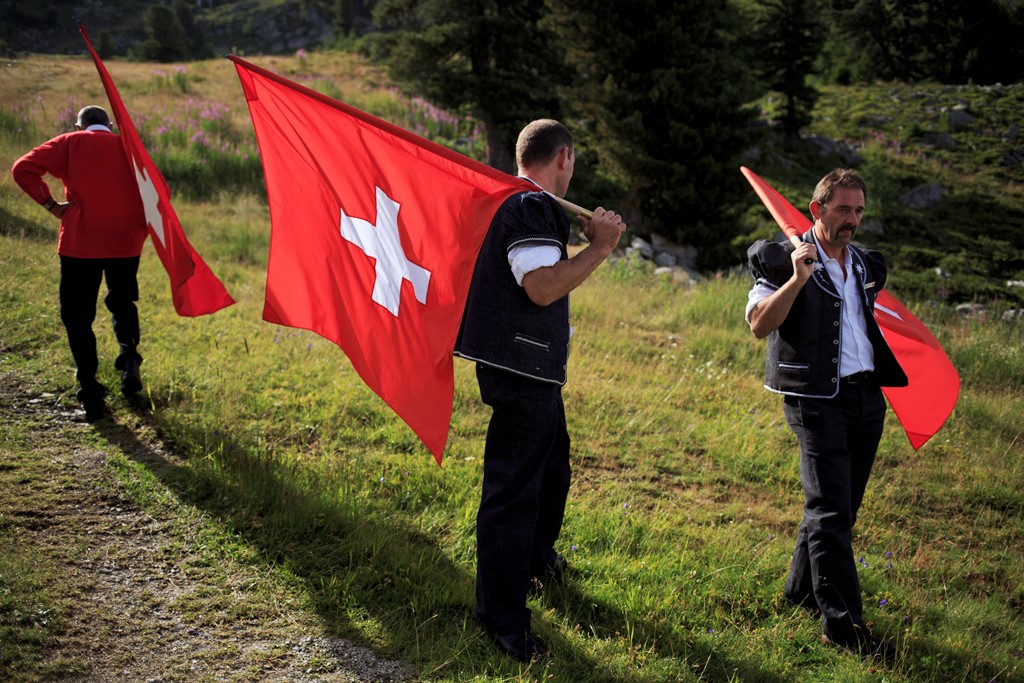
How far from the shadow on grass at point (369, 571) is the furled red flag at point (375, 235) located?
0.94 meters

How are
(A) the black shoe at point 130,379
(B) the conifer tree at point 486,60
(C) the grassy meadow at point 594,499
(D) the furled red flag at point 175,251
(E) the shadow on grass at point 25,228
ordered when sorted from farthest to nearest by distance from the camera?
1. (B) the conifer tree at point 486,60
2. (E) the shadow on grass at point 25,228
3. (A) the black shoe at point 130,379
4. (D) the furled red flag at point 175,251
5. (C) the grassy meadow at point 594,499

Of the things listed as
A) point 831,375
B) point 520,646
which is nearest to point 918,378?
point 831,375

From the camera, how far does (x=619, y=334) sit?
8664 mm

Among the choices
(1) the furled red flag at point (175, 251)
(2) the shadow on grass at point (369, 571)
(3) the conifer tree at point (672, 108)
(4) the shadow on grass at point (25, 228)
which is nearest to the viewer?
(2) the shadow on grass at point (369, 571)

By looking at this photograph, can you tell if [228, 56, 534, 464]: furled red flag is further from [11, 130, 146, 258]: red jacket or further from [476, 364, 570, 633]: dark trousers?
[11, 130, 146, 258]: red jacket

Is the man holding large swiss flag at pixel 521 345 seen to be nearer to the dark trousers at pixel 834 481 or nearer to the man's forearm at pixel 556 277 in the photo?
the man's forearm at pixel 556 277

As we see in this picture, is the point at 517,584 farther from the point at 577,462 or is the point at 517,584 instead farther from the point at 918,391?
the point at 918,391

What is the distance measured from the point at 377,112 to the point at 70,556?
59.2 ft

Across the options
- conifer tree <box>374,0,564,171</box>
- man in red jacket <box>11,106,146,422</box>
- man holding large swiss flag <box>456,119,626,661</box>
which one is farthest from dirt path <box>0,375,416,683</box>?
conifer tree <box>374,0,564,171</box>

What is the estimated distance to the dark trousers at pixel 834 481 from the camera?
377 cm

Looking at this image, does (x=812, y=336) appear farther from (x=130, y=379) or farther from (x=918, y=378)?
(x=130, y=379)

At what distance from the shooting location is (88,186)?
546 cm

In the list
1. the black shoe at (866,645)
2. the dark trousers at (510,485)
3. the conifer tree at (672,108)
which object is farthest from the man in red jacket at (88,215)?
the conifer tree at (672,108)

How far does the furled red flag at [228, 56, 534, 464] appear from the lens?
140 inches
